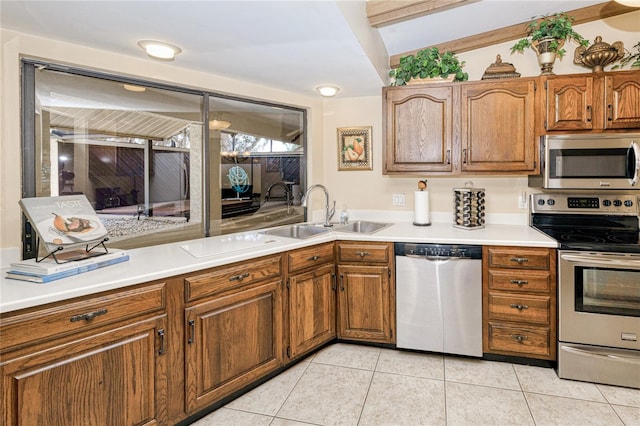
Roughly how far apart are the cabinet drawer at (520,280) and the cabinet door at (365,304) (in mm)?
709

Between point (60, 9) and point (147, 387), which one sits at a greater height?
point (60, 9)

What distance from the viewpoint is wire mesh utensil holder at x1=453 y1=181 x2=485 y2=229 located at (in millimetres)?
2895

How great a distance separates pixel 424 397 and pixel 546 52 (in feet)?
8.31

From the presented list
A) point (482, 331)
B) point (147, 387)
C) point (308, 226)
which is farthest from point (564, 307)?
point (147, 387)

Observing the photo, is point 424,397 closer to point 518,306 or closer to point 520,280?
point 518,306

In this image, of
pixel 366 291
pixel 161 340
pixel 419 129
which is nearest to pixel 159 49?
pixel 161 340

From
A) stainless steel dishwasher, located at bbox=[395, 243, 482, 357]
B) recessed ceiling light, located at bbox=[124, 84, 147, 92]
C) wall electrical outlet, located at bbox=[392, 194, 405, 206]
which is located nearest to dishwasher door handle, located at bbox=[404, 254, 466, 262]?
stainless steel dishwasher, located at bbox=[395, 243, 482, 357]

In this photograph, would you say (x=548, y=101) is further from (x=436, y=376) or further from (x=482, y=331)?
(x=436, y=376)

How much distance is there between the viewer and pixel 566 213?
110 inches

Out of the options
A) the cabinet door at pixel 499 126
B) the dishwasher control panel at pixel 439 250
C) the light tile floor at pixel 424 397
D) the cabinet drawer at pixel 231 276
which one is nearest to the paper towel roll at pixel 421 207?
the cabinet door at pixel 499 126

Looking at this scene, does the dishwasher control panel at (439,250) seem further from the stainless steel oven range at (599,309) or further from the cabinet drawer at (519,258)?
the stainless steel oven range at (599,309)

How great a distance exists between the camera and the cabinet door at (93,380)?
133cm

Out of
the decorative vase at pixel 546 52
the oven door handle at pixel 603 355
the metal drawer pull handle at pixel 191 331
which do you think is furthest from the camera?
the decorative vase at pixel 546 52

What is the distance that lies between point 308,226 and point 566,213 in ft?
6.65
